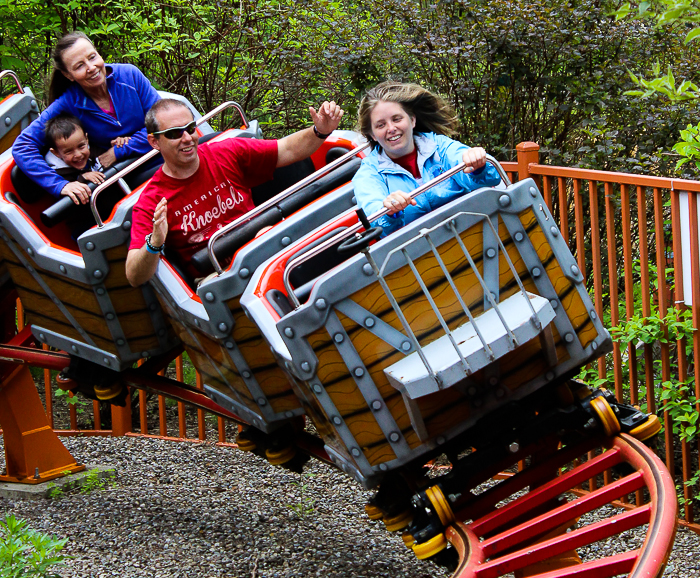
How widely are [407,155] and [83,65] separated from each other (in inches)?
63.9

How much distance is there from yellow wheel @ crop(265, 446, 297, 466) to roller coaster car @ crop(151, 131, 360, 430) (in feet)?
0.94

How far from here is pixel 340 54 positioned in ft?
14.6

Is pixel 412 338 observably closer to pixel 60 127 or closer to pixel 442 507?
pixel 442 507

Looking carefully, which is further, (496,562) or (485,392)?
(485,392)

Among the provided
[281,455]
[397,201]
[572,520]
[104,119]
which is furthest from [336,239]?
Answer: [104,119]

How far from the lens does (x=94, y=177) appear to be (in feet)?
11.1

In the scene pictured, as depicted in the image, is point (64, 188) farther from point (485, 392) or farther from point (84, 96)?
point (485, 392)

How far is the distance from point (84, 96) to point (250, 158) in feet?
2.98

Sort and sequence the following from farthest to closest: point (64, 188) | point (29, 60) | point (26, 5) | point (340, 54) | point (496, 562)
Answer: point (29, 60) < point (26, 5) < point (340, 54) < point (64, 188) < point (496, 562)

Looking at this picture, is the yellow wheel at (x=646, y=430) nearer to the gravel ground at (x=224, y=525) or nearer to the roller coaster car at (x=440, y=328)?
the roller coaster car at (x=440, y=328)

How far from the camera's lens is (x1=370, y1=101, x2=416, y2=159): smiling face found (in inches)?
103

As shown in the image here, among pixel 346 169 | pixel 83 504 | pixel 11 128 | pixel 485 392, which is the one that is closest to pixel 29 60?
pixel 11 128

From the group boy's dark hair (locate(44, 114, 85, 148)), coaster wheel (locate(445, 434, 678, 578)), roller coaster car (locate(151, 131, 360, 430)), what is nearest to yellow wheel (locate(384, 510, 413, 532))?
coaster wheel (locate(445, 434, 678, 578))

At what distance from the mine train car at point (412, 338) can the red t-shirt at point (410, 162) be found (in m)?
0.22
